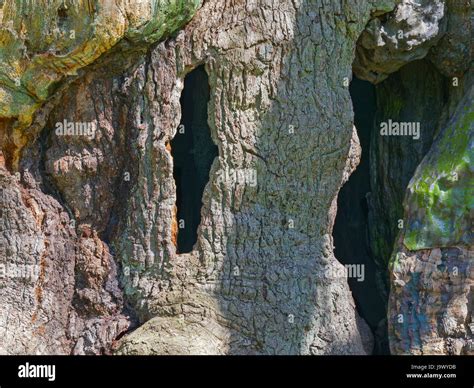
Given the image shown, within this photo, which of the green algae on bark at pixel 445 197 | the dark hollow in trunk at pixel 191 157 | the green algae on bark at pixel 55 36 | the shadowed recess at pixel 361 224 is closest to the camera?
the green algae on bark at pixel 55 36

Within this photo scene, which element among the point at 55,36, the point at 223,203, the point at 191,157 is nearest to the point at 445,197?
the point at 223,203

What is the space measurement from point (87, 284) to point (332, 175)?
1.53 meters

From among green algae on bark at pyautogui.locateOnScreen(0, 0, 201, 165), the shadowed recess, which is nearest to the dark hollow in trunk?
green algae on bark at pyautogui.locateOnScreen(0, 0, 201, 165)

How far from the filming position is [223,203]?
663 centimetres

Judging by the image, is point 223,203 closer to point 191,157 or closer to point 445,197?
point 191,157

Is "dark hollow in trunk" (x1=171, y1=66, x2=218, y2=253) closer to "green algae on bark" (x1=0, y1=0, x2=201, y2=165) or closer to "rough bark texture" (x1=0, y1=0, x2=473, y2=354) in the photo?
"rough bark texture" (x1=0, y1=0, x2=473, y2=354)

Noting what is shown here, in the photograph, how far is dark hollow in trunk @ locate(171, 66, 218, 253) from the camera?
702cm

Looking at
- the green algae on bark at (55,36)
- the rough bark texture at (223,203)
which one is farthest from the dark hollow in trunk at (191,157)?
the green algae on bark at (55,36)

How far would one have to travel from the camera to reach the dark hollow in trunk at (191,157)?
7.02m

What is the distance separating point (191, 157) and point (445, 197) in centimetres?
157

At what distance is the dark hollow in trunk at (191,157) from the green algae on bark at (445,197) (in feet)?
4.03

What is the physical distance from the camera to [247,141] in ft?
21.7

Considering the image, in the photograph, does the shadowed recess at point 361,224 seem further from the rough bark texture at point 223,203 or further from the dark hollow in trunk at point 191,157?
the dark hollow in trunk at point 191,157

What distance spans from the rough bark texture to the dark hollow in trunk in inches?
15.4
